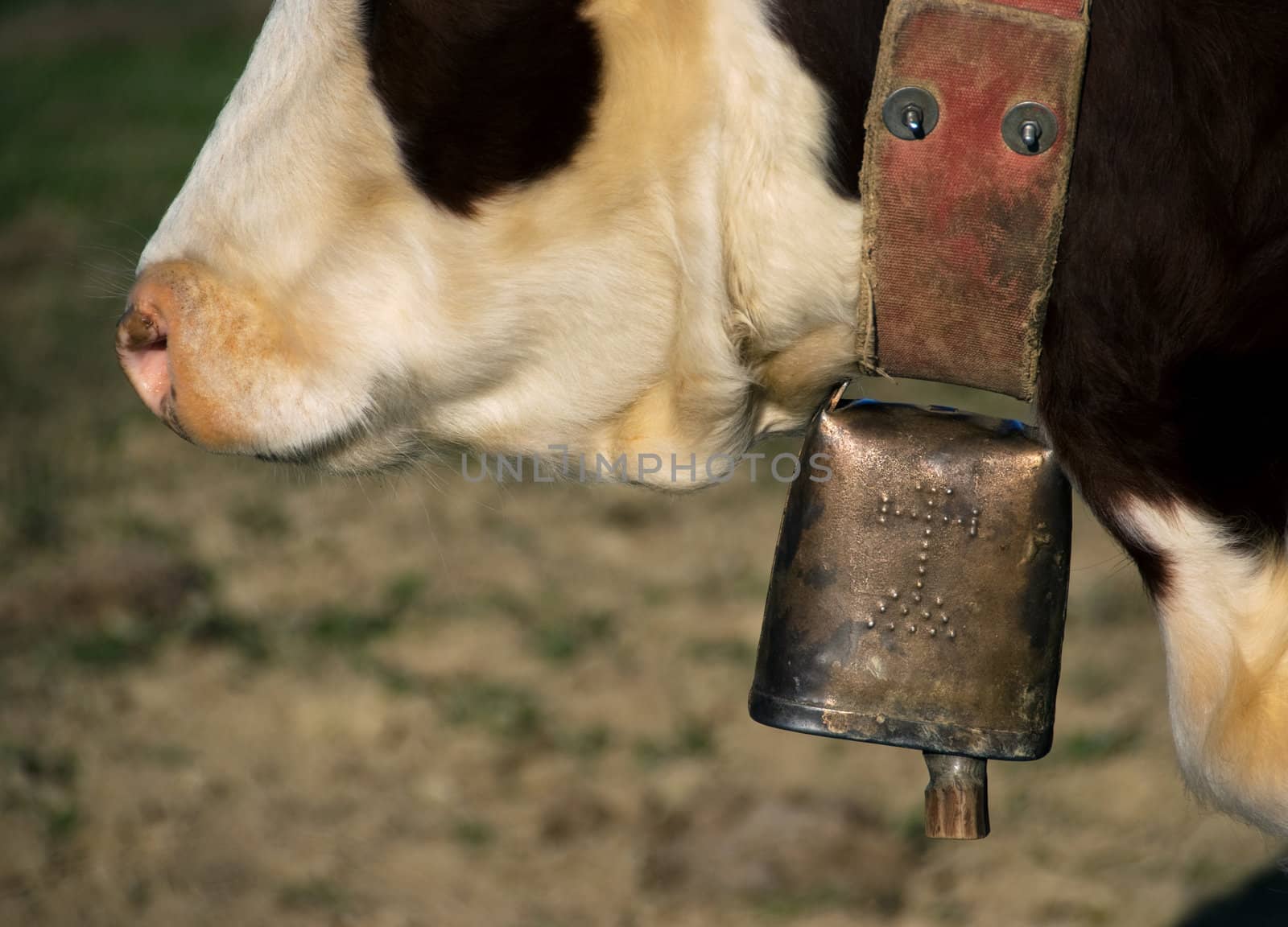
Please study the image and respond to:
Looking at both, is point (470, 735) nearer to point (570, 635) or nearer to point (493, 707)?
point (493, 707)

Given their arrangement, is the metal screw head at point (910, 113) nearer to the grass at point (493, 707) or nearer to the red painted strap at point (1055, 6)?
the red painted strap at point (1055, 6)

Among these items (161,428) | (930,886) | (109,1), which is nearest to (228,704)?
(930,886)

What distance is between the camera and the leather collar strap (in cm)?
83

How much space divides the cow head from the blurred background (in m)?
0.20

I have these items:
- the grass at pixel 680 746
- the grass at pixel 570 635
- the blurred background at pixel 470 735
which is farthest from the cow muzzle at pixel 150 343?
the grass at pixel 570 635

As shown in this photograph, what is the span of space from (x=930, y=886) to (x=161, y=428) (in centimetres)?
231

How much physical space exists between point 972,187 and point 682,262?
0.19 metres

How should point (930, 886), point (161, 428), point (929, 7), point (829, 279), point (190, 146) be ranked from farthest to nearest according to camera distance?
1. point (190, 146)
2. point (161, 428)
3. point (930, 886)
4. point (829, 279)
5. point (929, 7)

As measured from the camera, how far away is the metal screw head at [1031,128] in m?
0.84

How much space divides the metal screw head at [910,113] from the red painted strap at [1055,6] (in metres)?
0.06

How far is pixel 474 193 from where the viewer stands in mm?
955

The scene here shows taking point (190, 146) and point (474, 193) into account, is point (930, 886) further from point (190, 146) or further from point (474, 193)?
point (190, 146)

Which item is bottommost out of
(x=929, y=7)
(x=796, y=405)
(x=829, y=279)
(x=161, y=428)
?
(x=161, y=428)

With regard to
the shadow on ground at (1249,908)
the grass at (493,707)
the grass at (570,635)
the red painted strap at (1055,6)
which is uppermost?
the red painted strap at (1055,6)
